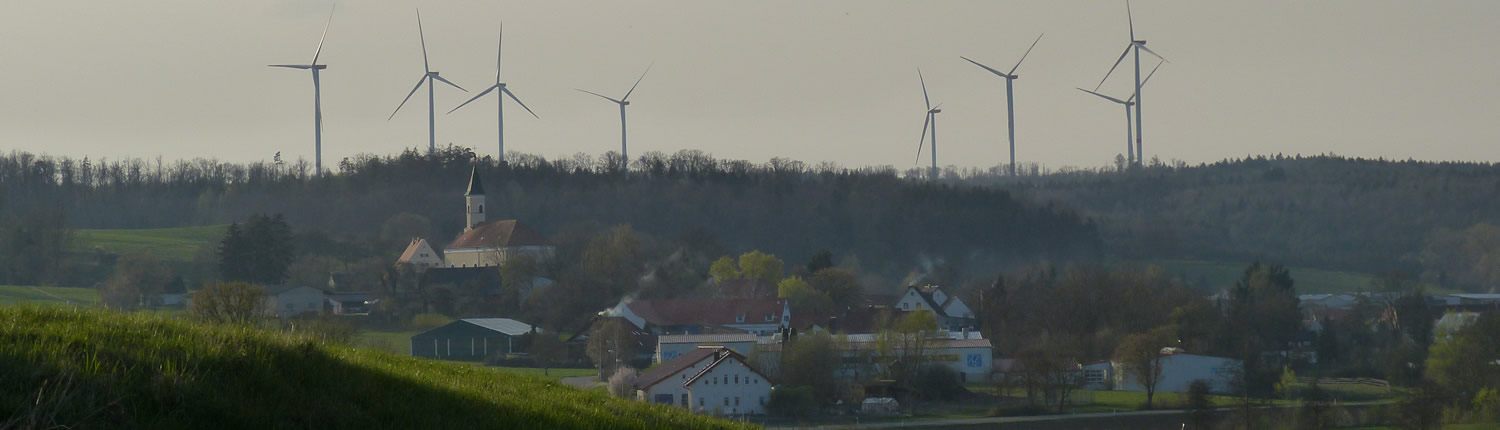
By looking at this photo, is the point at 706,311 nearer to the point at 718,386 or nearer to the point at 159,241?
the point at 718,386

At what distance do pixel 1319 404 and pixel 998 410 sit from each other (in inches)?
461

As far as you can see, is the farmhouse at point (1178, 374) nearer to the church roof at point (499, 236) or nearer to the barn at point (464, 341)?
the barn at point (464, 341)

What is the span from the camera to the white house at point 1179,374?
67.9m

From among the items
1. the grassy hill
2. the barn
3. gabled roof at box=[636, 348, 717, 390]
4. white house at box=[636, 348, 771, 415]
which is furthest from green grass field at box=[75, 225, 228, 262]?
the grassy hill

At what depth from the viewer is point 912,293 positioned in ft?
328

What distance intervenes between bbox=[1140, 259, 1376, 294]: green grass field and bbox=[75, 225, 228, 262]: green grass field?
261 feet

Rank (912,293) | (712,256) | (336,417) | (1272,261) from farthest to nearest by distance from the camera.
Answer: (1272,261)
(712,256)
(912,293)
(336,417)

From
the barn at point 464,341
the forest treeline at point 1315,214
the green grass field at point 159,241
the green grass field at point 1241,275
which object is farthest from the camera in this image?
the forest treeline at point 1315,214

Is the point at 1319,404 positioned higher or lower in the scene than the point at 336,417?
lower

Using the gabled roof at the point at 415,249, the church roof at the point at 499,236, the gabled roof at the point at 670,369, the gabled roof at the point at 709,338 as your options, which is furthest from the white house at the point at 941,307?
the gabled roof at the point at 415,249

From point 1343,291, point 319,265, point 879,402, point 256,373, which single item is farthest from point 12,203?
point 256,373

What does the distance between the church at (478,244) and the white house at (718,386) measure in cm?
5592

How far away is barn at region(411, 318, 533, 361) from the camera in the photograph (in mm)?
76812

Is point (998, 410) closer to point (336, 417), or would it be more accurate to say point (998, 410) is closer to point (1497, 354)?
point (1497, 354)
